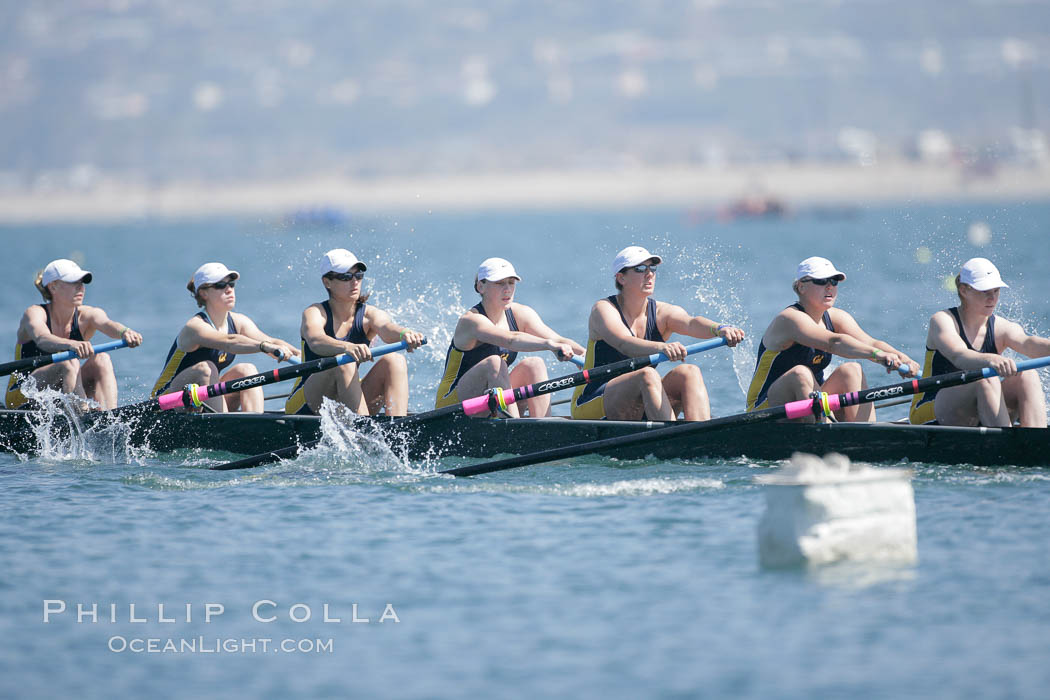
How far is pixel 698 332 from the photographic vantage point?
9.70 meters

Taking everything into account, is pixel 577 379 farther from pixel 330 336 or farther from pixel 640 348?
pixel 330 336

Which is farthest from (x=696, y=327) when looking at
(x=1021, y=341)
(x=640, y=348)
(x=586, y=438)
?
(x=1021, y=341)

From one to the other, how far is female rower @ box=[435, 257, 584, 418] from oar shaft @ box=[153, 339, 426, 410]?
36cm

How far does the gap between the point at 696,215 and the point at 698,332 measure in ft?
252

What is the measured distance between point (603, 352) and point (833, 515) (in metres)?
3.23

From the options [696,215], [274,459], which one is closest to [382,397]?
[274,459]

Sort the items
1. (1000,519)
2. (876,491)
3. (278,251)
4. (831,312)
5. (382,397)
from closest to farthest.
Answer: (876,491)
(1000,519)
(831,312)
(382,397)
(278,251)

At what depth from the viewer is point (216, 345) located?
10305 mm

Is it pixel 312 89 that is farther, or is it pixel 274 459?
pixel 312 89

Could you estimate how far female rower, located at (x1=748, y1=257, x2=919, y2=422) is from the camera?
8906mm

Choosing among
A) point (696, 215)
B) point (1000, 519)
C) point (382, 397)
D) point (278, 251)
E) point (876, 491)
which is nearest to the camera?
point (876, 491)

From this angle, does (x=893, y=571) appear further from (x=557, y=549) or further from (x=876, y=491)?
(x=557, y=549)

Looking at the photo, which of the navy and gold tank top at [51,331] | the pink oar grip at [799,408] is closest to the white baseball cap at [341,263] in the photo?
the navy and gold tank top at [51,331]

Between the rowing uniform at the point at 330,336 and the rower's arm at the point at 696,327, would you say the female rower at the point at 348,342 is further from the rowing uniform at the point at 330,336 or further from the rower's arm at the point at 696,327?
the rower's arm at the point at 696,327
